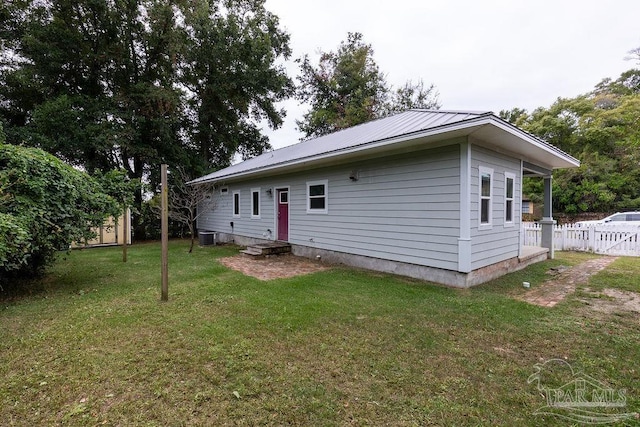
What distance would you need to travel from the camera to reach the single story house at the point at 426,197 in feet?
16.9

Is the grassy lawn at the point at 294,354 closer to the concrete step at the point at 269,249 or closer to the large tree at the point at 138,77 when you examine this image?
the concrete step at the point at 269,249

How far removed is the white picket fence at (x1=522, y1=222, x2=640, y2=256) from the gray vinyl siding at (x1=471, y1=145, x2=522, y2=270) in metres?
3.77

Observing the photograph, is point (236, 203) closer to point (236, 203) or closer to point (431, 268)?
point (236, 203)

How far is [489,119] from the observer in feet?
14.4

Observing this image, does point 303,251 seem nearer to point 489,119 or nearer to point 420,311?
point 420,311

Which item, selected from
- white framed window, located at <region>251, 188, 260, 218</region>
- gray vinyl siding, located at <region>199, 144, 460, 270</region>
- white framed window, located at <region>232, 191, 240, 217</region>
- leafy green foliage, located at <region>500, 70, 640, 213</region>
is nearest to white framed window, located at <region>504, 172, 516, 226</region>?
gray vinyl siding, located at <region>199, 144, 460, 270</region>

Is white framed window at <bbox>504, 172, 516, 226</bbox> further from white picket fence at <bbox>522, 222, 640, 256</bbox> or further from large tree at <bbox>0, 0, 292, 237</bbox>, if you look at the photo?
large tree at <bbox>0, 0, 292, 237</bbox>

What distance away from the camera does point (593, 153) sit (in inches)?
757

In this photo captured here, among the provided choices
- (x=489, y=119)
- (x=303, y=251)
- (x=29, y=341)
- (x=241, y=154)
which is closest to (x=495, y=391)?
(x=489, y=119)

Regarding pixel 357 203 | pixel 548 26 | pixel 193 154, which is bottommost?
pixel 357 203

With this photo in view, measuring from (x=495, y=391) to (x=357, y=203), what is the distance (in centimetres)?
503

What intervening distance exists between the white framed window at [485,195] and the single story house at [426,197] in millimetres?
20

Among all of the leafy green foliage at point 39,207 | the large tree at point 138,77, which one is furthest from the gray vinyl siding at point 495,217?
the large tree at point 138,77

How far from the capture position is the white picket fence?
8.66 metres
